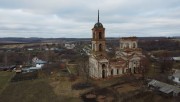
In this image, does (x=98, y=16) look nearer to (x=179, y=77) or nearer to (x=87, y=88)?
(x=87, y=88)

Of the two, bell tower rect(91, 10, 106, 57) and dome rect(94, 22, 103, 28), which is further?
dome rect(94, 22, 103, 28)

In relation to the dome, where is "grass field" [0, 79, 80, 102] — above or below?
below

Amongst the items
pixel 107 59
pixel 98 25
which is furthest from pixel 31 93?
pixel 98 25

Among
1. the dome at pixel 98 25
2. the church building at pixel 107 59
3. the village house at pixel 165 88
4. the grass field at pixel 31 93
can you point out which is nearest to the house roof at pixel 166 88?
the village house at pixel 165 88

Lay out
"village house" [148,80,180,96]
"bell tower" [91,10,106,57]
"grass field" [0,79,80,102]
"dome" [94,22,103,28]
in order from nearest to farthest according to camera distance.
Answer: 1. "village house" [148,80,180,96]
2. "grass field" [0,79,80,102]
3. "bell tower" [91,10,106,57]
4. "dome" [94,22,103,28]

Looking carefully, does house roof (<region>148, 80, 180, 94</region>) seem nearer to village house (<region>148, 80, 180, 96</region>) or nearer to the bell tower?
village house (<region>148, 80, 180, 96</region>)

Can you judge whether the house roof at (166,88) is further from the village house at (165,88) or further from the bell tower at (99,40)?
the bell tower at (99,40)

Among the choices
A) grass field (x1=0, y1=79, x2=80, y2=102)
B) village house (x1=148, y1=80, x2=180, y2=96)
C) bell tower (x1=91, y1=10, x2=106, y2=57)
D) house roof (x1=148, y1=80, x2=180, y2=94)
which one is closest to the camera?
village house (x1=148, y1=80, x2=180, y2=96)

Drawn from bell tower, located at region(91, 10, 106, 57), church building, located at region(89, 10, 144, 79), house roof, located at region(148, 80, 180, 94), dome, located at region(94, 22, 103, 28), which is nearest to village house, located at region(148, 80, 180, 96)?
house roof, located at region(148, 80, 180, 94)
